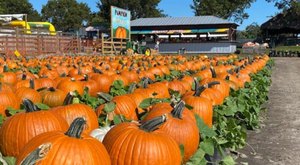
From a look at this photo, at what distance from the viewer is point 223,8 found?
8488 cm

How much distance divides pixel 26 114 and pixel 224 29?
5462cm

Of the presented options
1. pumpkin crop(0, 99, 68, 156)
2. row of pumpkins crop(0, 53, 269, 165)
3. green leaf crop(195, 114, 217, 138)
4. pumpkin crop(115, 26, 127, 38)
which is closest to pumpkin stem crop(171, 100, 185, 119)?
row of pumpkins crop(0, 53, 269, 165)

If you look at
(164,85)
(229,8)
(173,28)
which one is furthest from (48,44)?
(229,8)

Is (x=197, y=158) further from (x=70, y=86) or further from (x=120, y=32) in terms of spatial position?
(x=120, y=32)

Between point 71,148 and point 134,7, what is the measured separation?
293 ft

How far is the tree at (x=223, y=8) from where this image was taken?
83.9 m

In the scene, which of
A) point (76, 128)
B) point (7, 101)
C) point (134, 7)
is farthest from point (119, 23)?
point (134, 7)

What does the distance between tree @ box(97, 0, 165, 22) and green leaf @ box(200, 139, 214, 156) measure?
84.7 meters

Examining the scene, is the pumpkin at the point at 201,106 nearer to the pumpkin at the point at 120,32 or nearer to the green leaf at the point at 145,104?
the green leaf at the point at 145,104

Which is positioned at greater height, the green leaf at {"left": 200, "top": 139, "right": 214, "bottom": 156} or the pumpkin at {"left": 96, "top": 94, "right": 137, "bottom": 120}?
the pumpkin at {"left": 96, "top": 94, "right": 137, "bottom": 120}

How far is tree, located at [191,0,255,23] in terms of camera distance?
3302 inches

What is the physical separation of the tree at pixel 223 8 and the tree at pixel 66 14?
28.2 m

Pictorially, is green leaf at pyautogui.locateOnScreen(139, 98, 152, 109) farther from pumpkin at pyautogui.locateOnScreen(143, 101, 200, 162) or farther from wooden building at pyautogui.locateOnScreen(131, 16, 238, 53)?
wooden building at pyautogui.locateOnScreen(131, 16, 238, 53)

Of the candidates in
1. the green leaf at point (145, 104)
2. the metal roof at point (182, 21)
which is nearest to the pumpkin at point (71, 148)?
the green leaf at point (145, 104)
